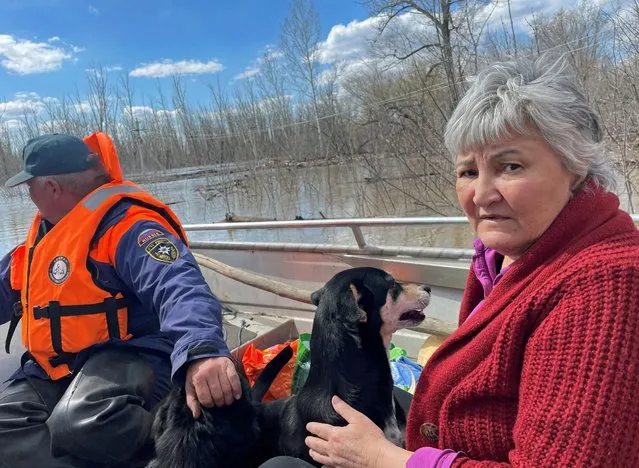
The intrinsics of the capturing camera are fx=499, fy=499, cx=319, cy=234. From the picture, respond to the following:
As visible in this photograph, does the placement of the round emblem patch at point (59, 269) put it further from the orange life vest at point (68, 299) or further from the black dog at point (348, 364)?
the black dog at point (348, 364)

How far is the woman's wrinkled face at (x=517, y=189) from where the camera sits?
3.97ft

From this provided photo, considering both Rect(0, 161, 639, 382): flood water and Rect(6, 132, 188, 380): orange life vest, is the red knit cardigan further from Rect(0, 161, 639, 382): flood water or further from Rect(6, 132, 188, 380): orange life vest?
Rect(0, 161, 639, 382): flood water

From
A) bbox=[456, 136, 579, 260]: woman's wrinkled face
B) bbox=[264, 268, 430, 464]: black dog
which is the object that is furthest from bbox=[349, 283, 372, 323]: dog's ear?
bbox=[456, 136, 579, 260]: woman's wrinkled face

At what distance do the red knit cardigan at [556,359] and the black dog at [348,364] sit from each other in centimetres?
63

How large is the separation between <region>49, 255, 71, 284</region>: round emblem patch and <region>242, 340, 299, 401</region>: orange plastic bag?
1318 millimetres

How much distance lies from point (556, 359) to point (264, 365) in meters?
2.39

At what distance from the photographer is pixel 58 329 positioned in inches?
88.3

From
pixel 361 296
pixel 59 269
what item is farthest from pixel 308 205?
pixel 361 296

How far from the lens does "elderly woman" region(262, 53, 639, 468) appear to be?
0.98m

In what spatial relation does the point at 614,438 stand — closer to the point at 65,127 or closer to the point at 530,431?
the point at 530,431

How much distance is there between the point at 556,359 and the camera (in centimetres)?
104

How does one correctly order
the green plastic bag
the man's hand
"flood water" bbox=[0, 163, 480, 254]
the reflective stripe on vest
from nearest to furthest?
the man's hand, the reflective stripe on vest, the green plastic bag, "flood water" bbox=[0, 163, 480, 254]

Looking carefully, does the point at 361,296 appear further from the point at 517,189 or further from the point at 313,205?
the point at 313,205

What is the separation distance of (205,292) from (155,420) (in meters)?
0.60
